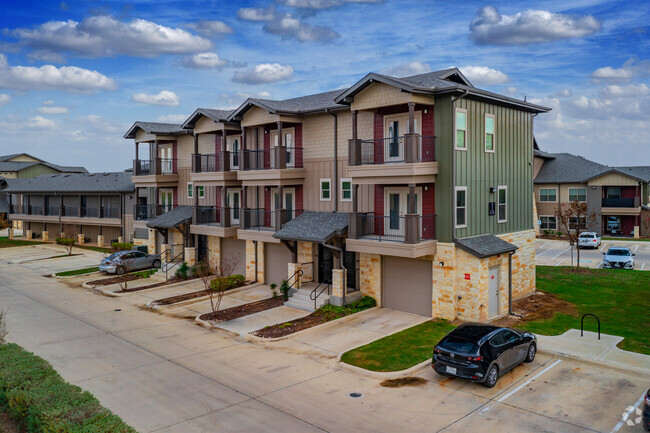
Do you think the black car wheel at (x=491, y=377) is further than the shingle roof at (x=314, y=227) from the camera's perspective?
No

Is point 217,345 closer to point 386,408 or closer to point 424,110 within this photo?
point 386,408

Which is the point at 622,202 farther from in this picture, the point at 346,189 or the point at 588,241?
the point at 346,189

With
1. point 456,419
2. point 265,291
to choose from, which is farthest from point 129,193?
point 456,419

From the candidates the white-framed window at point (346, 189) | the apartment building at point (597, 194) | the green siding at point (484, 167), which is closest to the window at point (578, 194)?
the apartment building at point (597, 194)

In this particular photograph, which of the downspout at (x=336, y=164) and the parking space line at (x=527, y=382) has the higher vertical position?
the downspout at (x=336, y=164)

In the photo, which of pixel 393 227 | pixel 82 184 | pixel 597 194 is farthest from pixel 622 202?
pixel 82 184

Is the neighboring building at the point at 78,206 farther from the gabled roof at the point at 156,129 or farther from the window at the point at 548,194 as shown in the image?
the window at the point at 548,194
